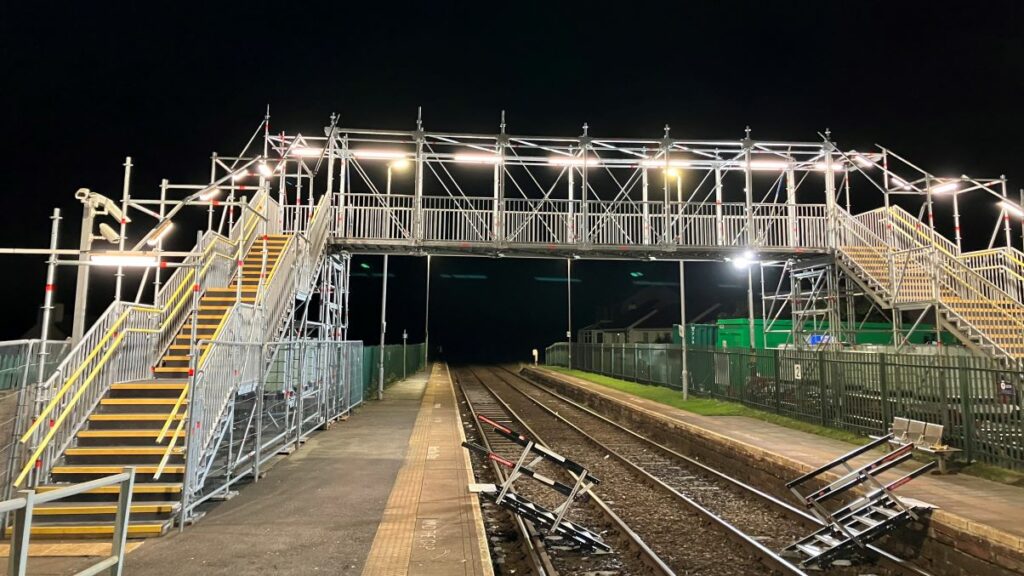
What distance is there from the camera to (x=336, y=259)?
19266 mm

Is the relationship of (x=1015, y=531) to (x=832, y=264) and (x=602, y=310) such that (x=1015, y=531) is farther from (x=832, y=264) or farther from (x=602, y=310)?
(x=602, y=310)

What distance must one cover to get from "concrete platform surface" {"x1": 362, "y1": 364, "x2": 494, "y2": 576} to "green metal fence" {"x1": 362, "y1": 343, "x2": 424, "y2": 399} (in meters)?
10.9

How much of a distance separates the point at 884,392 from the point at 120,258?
13.1 m

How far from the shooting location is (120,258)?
7797 mm

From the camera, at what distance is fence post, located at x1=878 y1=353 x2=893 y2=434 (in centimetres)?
1115

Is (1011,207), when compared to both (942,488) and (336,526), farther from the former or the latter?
→ (336,526)

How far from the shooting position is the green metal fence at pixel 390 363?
22.6m

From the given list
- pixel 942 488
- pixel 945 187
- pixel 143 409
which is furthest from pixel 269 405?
pixel 945 187

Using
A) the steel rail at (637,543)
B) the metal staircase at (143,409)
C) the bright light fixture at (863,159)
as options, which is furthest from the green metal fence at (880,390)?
the metal staircase at (143,409)

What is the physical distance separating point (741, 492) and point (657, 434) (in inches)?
245

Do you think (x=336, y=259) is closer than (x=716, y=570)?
No

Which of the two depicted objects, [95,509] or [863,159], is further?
[863,159]

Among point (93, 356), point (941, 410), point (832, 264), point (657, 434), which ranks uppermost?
point (832, 264)

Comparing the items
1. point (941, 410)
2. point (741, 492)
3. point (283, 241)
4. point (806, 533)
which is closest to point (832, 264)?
point (941, 410)
